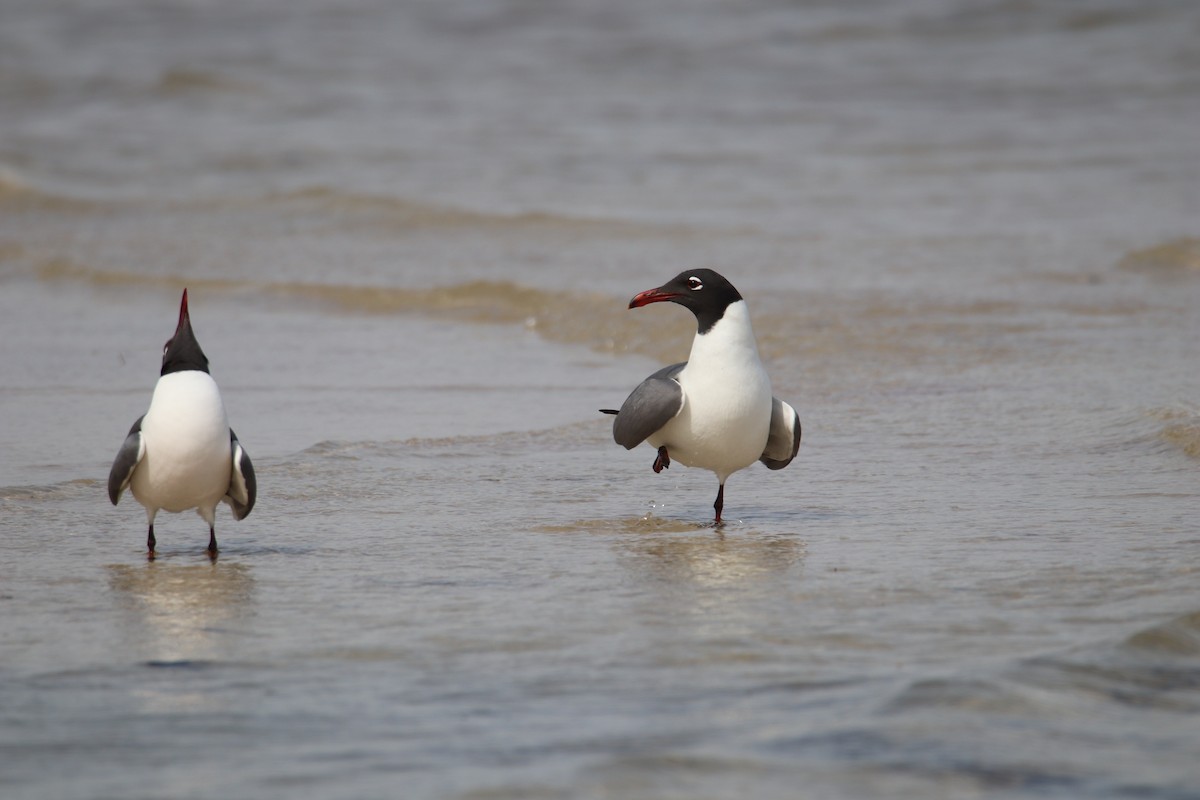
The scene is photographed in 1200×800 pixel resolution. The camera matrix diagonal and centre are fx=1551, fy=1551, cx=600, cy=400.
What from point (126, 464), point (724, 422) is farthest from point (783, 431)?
point (126, 464)

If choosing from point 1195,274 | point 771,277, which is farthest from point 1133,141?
point 771,277

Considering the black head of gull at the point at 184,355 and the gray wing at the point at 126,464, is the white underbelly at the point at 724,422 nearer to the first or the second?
the black head of gull at the point at 184,355

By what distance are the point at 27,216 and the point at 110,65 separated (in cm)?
1245

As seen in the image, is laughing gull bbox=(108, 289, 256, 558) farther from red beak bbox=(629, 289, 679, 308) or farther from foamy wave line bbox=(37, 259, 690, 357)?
foamy wave line bbox=(37, 259, 690, 357)

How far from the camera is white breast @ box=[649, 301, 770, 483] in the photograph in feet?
18.5

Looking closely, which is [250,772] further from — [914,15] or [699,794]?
[914,15]

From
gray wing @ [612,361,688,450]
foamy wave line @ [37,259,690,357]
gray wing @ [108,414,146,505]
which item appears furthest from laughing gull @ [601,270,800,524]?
foamy wave line @ [37,259,690,357]

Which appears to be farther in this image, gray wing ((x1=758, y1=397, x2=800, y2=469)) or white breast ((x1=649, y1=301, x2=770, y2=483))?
gray wing ((x1=758, y1=397, x2=800, y2=469))

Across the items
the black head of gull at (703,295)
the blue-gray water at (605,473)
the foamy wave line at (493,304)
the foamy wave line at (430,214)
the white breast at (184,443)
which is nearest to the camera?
the blue-gray water at (605,473)

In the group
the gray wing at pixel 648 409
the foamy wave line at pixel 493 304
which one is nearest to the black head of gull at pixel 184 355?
the gray wing at pixel 648 409

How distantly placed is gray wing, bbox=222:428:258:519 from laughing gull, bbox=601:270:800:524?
1.40 m

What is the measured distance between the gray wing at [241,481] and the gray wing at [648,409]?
54.8 inches

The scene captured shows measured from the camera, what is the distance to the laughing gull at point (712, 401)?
5645 mm

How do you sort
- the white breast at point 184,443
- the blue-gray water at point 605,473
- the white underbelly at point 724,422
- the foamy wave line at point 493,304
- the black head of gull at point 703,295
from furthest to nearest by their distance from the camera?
1. the foamy wave line at point 493,304
2. the black head of gull at point 703,295
3. the white underbelly at point 724,422
4. the white breast at point 184,443
5. the blue-gray water at point 605,473
